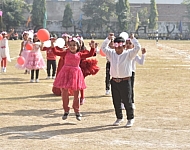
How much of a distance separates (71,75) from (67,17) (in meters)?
81.3

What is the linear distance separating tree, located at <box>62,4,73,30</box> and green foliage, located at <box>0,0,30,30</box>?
29.1ft

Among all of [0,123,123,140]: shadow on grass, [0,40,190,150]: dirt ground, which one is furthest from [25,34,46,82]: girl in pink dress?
[0,123,123,140]: shadow on grass

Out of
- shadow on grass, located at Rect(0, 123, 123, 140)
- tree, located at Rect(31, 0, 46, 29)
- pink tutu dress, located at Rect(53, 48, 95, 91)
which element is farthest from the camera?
tree, located at Rect(31, 0, 46, 29)

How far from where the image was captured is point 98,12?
8444cm

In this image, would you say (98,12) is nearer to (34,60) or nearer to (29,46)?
(34,60)

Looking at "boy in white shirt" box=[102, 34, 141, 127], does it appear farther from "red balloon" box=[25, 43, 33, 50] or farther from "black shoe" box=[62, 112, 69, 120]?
"red balloon" box=[25, 43, 33, 50]

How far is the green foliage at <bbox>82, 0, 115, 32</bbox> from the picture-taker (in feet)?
278

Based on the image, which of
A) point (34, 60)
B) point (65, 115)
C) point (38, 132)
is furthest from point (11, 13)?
point (38, 132)

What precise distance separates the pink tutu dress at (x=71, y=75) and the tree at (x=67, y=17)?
265 feet

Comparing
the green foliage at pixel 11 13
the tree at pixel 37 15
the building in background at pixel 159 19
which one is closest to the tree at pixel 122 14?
the building in background at pixel 159 19

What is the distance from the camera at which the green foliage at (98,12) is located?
84.6 m

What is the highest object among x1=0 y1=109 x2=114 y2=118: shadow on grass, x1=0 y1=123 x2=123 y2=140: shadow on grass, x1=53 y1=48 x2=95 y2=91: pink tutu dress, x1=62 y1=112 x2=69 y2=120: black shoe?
x1=53 y1=48 x2=95 y2=91: pink tutu dress

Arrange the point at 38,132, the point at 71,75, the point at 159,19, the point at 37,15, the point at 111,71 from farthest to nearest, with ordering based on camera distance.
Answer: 1. the point at 159,19
2. the point at 37,15
3. the point at 71,75
4. the point at 111,71
5. the point at 38,132

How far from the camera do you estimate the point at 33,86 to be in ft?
44.3
